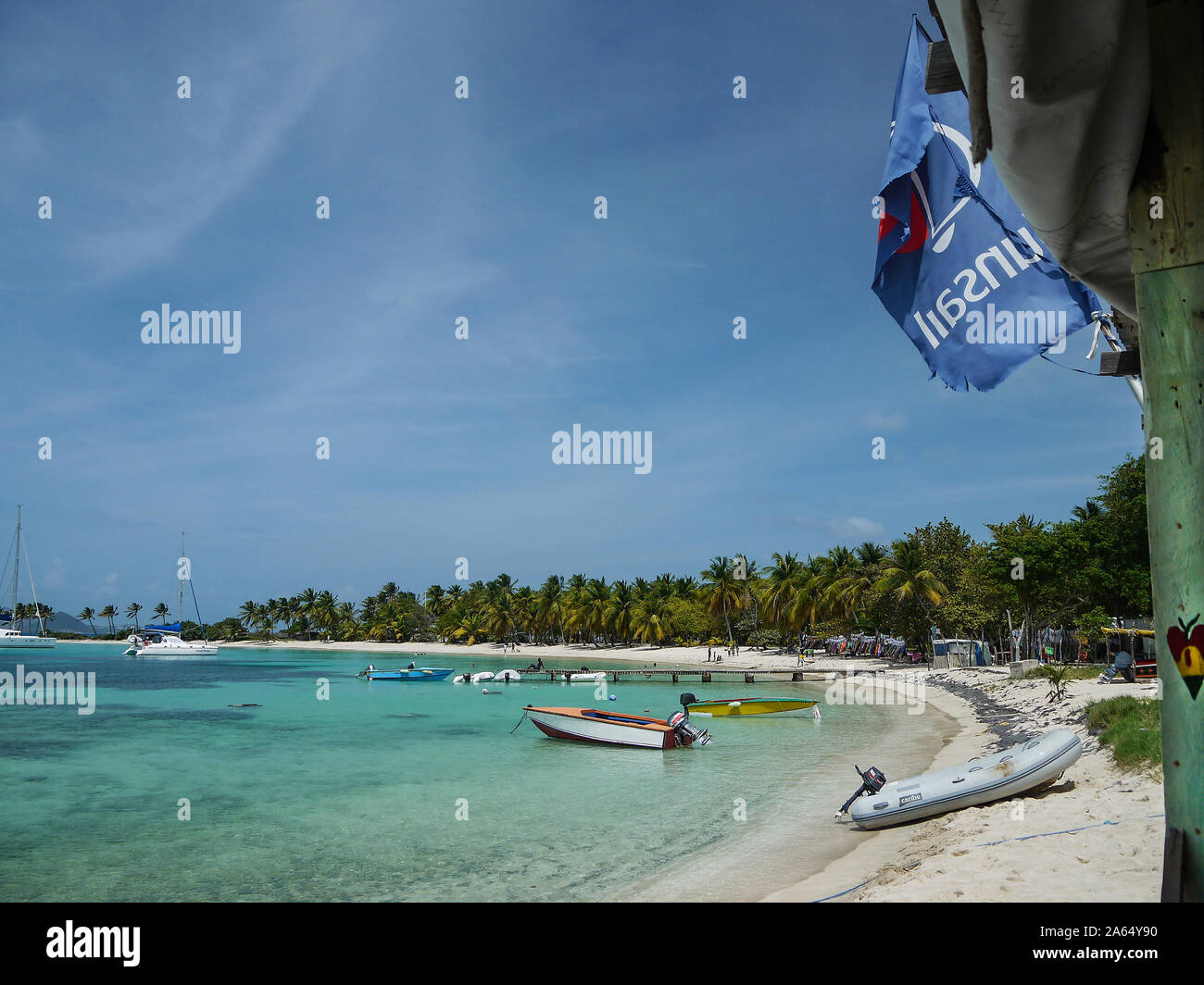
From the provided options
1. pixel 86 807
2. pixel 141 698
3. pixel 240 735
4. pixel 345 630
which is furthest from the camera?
pixel 345 630

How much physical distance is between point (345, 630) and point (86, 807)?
131 meters

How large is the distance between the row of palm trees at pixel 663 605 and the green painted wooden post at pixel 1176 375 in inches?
1964

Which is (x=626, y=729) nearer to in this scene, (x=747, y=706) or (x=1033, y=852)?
(x=747, y=706)

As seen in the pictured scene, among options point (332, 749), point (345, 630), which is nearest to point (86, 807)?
point (332, 749)

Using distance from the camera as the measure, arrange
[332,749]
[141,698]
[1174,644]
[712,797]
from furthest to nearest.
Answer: [141,698], [332,749], [712,797], [1174,644]

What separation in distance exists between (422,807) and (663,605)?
234ft

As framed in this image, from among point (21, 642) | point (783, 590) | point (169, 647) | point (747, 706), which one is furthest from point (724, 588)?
point (21, 642)

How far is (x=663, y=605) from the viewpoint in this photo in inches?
3465
